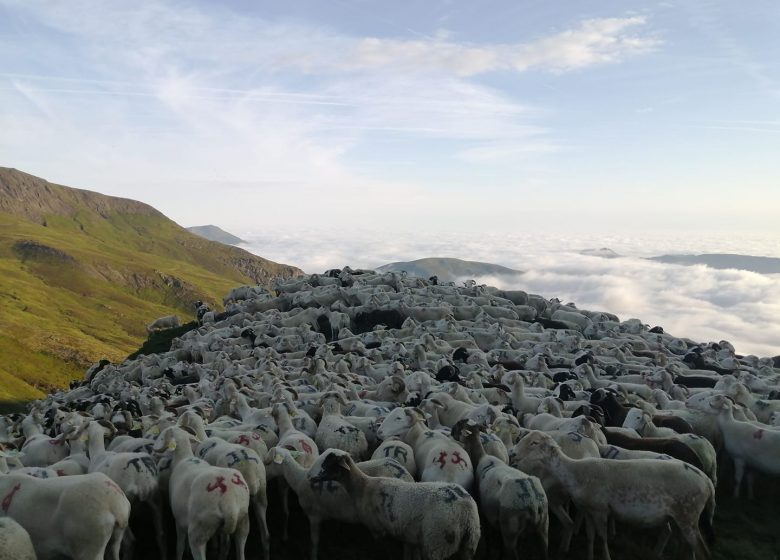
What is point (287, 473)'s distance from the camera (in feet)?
41.0

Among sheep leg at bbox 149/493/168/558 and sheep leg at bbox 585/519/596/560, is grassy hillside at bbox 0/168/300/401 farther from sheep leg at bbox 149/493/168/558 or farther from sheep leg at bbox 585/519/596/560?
sheep leg at bbox 585/519/596/560

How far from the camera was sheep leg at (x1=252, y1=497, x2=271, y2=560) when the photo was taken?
11.4 metres

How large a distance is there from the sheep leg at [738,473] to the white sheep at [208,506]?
41.7 feet

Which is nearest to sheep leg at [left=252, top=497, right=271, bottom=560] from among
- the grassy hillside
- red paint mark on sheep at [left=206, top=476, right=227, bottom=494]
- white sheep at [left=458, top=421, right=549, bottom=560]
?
red paint mark on sheep at [left=206, top=476, right=227, bottom=494]

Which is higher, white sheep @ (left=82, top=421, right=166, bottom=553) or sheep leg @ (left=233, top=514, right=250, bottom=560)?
white sheep @ (left=82, top=421, right=166, bottom=553)

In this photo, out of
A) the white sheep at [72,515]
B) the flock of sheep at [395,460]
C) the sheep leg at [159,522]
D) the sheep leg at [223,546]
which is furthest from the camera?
the sheep leg at [159,522]

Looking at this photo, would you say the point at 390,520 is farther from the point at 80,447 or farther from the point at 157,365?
the point at 157,365

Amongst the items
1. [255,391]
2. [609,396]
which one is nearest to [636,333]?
[609,396]

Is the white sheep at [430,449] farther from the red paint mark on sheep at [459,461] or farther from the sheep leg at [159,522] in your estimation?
the sheep leg at [159,522]

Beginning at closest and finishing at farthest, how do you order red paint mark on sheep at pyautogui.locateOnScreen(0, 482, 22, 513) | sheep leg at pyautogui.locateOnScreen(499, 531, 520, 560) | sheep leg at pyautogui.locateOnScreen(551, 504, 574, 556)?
1. red paint mark on sheep at pyautogui.locateOnScreen(0, 482, 22, 513)
2. sheep leg at pyautogui.locateOnScreen(499, 531, 520, 560)
3. sheep leg at pyautogui.locateOnScreen(551, 504, 574, 556)

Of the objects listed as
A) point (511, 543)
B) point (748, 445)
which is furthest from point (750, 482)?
point (511, 543)

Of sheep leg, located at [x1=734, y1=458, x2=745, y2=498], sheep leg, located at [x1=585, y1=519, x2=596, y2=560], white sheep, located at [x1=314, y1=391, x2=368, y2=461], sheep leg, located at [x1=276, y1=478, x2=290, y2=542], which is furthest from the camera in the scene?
sheep leg, located at [x1=734, y1=458, x2=745, y2=498]

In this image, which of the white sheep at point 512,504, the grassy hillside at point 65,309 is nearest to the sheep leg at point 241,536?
the white sheep at point 512,504

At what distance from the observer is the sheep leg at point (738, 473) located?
49.9 feet
